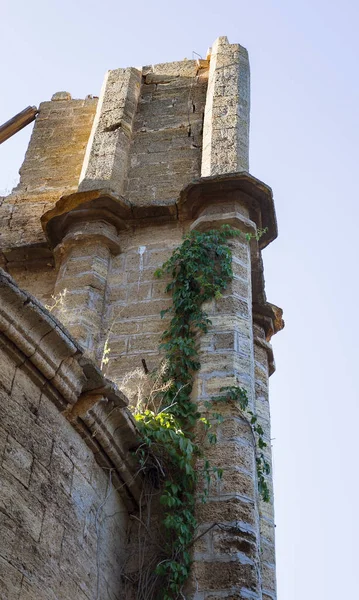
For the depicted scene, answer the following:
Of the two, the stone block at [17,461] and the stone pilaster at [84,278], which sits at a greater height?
the stone pilaster at [84,278]

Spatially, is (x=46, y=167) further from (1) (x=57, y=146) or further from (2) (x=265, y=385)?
(2) (x=265, y=385)

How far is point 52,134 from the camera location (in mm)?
8914

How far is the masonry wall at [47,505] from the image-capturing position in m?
4.03

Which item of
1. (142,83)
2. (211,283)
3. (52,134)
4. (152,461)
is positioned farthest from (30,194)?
(152,461)

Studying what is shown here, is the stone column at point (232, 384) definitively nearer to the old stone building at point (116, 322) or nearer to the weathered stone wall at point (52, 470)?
the old stone building at point (116, 322)

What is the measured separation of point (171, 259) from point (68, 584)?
2831mm

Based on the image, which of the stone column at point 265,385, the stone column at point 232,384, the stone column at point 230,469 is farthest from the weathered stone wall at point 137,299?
the stone column at point 265,385

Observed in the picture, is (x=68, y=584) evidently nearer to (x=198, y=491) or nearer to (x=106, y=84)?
(x=198, y=491)

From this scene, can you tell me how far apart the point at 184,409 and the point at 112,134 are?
3333mm

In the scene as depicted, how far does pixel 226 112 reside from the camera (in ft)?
26.4

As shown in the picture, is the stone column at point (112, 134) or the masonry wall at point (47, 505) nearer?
the masonry wall at point (47, 505)


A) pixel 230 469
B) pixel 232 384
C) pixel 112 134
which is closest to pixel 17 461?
pixel 230 469

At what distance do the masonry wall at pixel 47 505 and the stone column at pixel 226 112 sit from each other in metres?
3.25

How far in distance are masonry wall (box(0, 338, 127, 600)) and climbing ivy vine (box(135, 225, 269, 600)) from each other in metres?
0.32
